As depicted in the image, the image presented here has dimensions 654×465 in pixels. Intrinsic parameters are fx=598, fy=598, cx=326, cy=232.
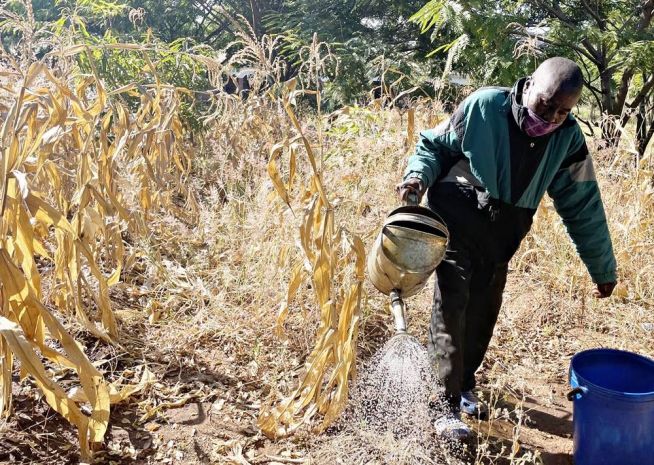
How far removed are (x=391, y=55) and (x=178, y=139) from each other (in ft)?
16.6

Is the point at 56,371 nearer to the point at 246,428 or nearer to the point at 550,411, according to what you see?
the point at 246,428

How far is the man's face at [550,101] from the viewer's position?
1903 mm

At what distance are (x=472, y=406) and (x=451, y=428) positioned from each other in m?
0.32

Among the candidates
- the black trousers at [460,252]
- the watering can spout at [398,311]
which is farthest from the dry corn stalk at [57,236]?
the black trousers at [460,252]

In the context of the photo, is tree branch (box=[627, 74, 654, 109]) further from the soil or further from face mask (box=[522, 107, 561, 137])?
face mask (box=[522, 107, 561, 137])

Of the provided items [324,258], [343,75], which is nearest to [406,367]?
[324,258]

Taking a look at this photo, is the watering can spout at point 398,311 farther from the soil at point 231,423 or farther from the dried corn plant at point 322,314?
the soil at point 231,423

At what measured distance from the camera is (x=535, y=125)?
2016 mm

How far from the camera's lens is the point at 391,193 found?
3.49 m

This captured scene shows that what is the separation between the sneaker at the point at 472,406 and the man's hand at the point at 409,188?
985 mm

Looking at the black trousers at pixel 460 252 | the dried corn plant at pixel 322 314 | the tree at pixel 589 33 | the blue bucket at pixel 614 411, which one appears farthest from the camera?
the tree at pixel 589 33

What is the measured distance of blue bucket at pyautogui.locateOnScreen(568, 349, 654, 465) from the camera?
196cm

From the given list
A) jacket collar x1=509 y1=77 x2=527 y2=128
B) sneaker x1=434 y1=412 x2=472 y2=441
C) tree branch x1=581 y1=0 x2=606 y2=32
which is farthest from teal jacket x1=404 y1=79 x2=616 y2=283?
tree branch x1=581 y1=0 x2=606 y2=32

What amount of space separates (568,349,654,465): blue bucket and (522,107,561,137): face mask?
2.70 feet
